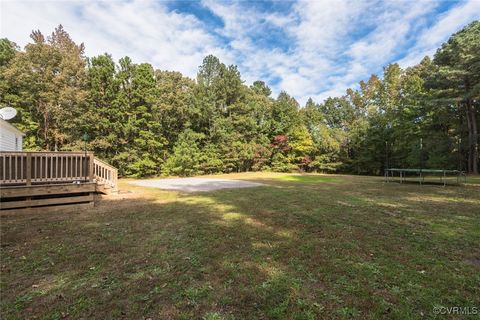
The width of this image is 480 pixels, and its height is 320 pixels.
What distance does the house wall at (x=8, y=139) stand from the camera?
35.1 ft

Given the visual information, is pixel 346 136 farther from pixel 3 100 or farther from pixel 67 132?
pixel 3 100

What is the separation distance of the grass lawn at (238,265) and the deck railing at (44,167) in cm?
100

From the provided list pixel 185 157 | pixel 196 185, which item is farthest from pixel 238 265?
pixel 185 157

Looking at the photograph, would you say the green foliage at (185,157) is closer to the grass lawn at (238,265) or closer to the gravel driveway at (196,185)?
the gravel driveway at (196,185)

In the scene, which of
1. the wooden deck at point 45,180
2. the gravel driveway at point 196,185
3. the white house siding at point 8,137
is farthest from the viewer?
the gravel driveway at point 196,185

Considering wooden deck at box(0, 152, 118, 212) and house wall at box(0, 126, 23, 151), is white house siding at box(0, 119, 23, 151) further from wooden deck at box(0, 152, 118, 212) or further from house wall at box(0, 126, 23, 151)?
wooden deck at box(0, 152, 118, 212)

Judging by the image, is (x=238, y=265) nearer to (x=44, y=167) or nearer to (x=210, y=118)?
(x=44, y=167)

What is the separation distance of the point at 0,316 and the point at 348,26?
50.8 ft

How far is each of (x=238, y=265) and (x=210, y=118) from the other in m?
20.9

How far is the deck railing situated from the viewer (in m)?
5.63

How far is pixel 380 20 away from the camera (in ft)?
35.5

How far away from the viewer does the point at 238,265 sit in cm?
300

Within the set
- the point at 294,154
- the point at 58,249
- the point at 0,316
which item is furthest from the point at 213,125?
the point at 0,316

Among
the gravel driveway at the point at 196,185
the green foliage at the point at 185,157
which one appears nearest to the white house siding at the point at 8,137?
the gravel driveway at the point at 196,185
